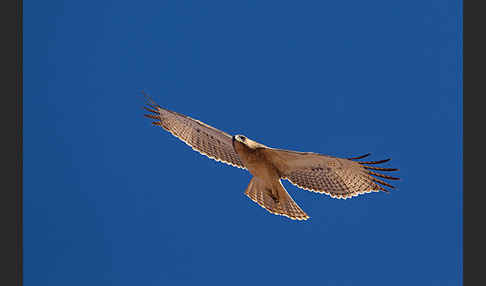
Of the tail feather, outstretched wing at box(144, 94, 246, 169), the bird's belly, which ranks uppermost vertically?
outstretched wing at box(144, 94, 246, 169)

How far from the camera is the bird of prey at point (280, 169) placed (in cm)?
643

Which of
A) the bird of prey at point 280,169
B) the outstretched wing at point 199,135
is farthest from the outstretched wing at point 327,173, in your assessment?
the outstretched wing at point 199,135

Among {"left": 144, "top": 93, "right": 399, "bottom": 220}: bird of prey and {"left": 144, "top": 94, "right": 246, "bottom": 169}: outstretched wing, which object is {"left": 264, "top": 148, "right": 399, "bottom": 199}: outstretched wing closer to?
{"left": 144, "top": 93, "right": 399, "bottom": 220}: bird of prey

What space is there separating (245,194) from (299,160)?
2.71ft

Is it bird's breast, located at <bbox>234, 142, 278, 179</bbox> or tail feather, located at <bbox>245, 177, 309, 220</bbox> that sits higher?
bird's breast, located at <bbox>234, 142, 278, 179</bbox>

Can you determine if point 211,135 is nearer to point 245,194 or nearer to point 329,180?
point 245,194

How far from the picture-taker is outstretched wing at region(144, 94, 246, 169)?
23.7ft

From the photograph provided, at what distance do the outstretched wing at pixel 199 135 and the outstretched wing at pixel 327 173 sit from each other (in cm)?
70

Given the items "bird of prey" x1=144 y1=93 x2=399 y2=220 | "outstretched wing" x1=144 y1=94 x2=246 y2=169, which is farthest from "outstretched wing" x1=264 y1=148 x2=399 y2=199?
"outstretched wing" x1=144 y1=94 x2=246 y2=169

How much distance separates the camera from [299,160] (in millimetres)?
6621

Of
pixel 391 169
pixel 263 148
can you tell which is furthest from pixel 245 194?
pixel 391 169

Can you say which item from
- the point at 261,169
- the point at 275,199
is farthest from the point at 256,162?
the point at 275,199

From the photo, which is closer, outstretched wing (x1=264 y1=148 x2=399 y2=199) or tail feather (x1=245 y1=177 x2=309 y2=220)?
outstretched wing (x1=264 y1=148 x2=399 y2=199)

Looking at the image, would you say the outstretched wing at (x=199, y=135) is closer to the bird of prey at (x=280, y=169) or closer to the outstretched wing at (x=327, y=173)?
the bird of prey at (x=280, y=169)
